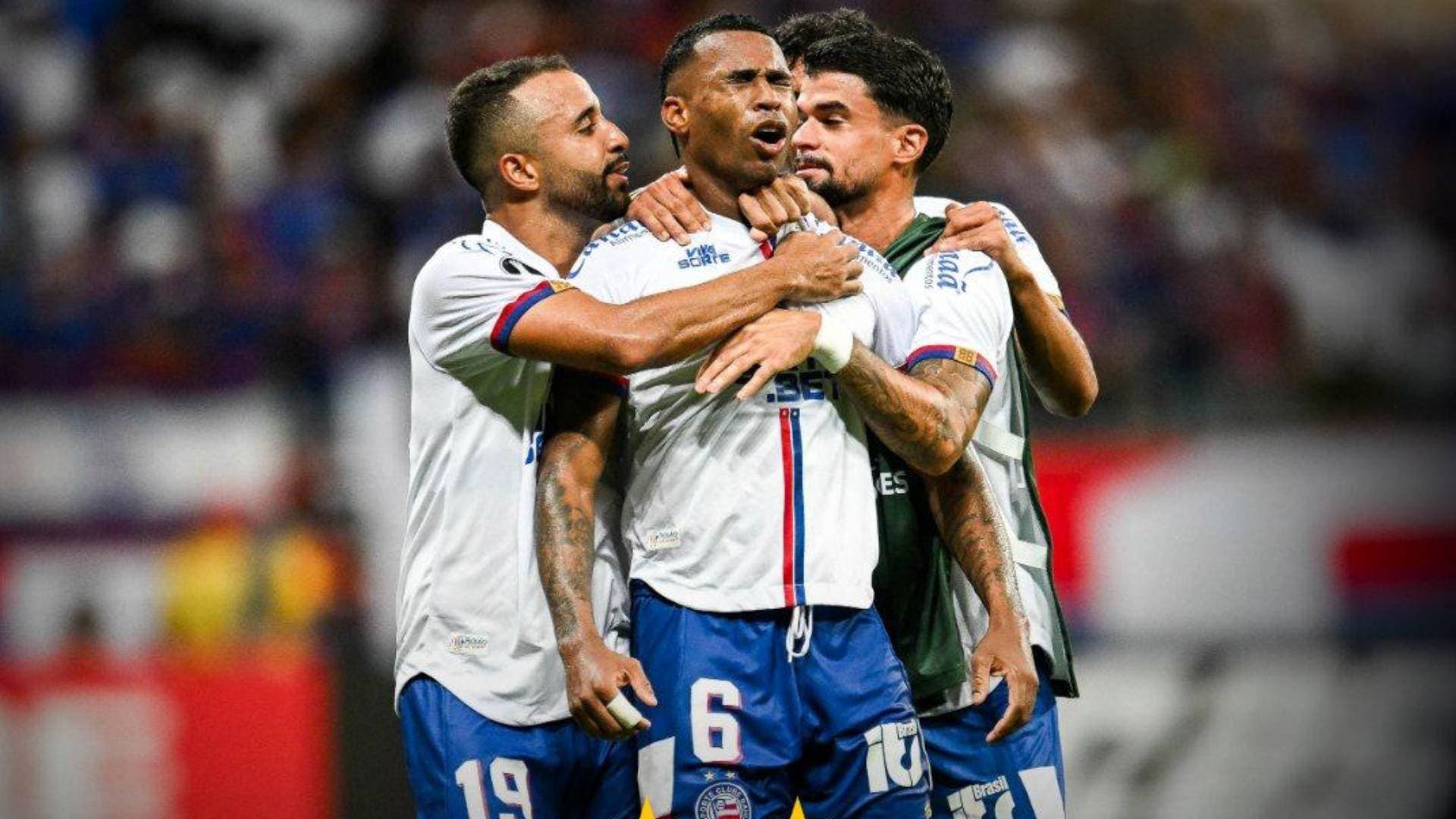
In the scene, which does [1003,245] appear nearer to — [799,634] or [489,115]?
[799,634]

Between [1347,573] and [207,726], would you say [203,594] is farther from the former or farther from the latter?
[1347,573]

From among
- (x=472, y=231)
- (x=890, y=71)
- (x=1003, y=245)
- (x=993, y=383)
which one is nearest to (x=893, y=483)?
(x=993, y=383)

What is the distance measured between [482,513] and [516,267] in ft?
1.84

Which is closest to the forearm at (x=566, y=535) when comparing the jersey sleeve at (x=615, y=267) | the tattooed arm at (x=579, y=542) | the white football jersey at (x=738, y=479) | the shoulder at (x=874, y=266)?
the tattooed arm at (x=579, y=542)

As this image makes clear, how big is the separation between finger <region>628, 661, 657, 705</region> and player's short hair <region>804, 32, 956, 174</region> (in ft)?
5.26

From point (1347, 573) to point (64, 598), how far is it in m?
5.49

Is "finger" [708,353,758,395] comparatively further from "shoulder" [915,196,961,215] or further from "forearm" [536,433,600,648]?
"shoulder" [915,196,961,215]

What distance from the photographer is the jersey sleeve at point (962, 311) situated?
4172 mm

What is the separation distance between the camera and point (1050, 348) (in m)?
4.66

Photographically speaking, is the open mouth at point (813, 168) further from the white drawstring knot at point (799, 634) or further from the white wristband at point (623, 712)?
the white wristband at point (623, 712)

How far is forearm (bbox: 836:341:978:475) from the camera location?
389 centimetres

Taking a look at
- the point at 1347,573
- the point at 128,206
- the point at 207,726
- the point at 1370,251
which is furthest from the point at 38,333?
the point at 1370,251

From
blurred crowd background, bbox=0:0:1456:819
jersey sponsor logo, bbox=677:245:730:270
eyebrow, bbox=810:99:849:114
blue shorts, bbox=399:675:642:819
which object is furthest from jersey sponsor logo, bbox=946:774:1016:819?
blurred crowd background, bbox=0:0:1456:819

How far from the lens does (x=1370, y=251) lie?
1033 cm
